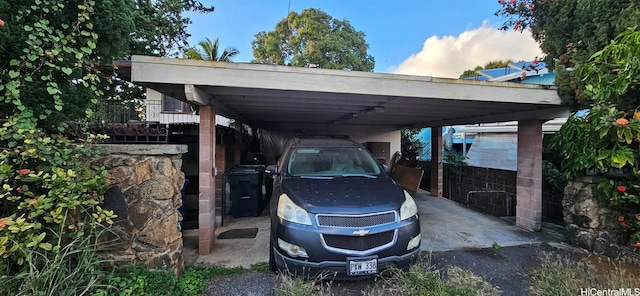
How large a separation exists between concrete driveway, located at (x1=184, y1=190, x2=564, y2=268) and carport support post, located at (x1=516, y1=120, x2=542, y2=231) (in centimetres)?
24

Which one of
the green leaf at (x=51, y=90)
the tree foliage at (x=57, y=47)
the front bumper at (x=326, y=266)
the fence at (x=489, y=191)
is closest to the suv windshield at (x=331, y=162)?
the front bumper at (x=326, y=266)

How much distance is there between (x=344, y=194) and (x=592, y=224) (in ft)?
12.3

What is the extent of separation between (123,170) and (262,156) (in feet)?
22.2

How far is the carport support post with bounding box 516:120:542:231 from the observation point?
5.09 meters

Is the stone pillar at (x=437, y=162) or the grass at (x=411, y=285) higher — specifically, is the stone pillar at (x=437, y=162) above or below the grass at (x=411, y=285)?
above

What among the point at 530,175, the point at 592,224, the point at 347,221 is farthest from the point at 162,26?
the point at 592,224

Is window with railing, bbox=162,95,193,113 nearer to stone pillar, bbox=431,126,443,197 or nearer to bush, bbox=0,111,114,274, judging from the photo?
stone pillar, bbox=431,126,443,197

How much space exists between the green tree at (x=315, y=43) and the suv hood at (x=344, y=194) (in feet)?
58.9

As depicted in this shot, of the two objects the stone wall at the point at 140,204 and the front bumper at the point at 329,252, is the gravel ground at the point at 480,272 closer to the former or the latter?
→ the front bumper at the point at 329,252

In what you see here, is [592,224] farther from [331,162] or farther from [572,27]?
[331,162]

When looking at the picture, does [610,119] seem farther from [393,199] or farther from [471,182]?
[471,182]

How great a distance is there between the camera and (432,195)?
8.74 meters

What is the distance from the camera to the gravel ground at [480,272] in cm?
299

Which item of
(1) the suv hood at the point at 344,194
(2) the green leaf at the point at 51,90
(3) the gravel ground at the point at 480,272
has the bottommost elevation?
(3) the gravel ground at the point at 480,272
